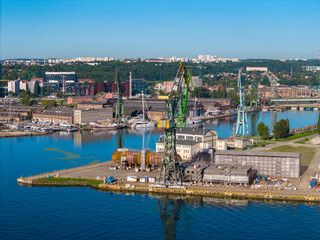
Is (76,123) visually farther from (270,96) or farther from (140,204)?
(270,96)

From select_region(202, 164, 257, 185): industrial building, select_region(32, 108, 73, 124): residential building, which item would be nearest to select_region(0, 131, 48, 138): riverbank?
select_region(32, 108, 73, 124): residential building

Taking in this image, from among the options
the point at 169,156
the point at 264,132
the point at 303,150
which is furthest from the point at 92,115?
the point at 169,156

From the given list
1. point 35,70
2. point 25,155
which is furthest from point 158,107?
point 35,70

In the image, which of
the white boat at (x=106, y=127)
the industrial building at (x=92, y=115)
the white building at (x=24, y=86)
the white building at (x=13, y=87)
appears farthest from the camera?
the white building at (x=24, y=86)

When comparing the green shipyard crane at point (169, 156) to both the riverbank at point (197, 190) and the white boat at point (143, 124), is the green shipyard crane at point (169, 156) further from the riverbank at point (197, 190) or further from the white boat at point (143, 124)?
the white boat at point (143, 124)

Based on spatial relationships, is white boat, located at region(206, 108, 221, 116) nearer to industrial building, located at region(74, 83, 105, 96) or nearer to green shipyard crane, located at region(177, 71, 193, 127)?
green shipyard crane, located at region(177, 71, 193, 127)

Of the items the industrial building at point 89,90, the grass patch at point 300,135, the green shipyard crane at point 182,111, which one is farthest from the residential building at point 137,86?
the grass patch at point 300,135

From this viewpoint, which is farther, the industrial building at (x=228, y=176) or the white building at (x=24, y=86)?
the white building at (x=24, y=86)
